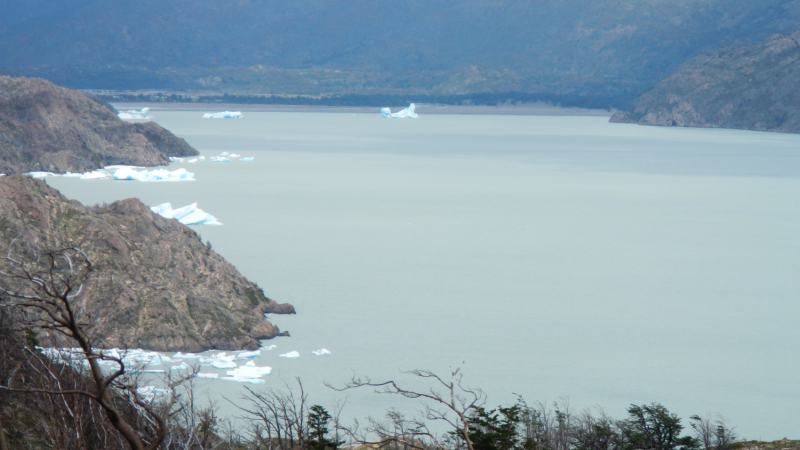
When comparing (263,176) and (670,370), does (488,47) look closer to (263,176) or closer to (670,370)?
(263,176)

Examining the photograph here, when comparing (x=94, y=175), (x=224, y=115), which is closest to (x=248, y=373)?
(x=94, y=175)

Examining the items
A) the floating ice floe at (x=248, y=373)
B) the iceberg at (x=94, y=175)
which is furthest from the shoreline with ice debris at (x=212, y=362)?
the iceberg at (x=94, y=175)

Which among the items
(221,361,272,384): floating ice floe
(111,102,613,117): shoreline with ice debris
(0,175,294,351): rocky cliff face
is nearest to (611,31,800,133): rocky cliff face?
(111,102,613,117): shoreline with ice debris

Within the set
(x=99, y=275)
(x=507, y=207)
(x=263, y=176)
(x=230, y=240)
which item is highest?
(x=263, y=176)

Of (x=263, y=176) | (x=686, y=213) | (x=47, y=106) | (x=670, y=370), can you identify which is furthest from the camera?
(x=47, y=106)

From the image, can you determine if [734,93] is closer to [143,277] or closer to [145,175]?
[145,175]

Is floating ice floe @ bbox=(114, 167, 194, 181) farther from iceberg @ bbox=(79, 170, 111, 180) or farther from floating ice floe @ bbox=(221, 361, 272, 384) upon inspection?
floating ice floe @ bbox=(221, 361, 272, 384)

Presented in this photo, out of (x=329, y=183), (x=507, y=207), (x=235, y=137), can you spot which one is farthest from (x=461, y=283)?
(x=235, y=137)
